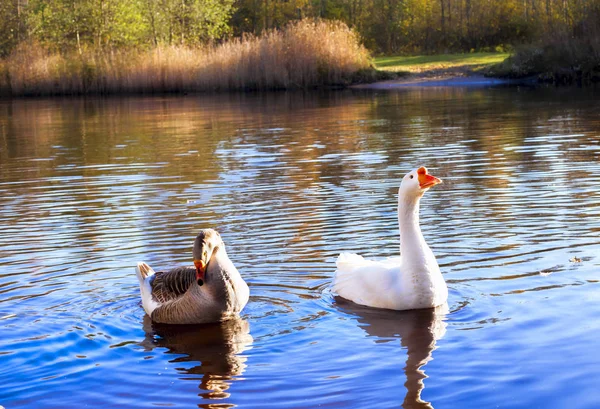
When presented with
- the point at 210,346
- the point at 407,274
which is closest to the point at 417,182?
the point at 407,274

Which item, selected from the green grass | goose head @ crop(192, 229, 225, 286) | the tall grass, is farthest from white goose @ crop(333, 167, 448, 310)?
the green grass

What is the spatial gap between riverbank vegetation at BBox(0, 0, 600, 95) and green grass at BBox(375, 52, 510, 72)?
3.18 ft

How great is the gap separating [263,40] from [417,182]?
131 ft

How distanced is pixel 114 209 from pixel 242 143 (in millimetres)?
10280

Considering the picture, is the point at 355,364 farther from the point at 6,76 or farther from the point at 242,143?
the point at 6,76

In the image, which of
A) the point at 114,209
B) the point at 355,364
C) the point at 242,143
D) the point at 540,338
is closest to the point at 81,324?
the point at 355,364

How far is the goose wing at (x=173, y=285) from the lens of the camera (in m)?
8.02

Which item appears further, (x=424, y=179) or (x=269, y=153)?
(x=269, y=153)

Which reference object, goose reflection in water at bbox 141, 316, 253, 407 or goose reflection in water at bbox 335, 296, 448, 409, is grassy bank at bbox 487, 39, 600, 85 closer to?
goose reflection in water at bbox 335, 296, 448, 409

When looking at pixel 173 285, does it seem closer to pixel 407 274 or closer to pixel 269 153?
pixel 407 274

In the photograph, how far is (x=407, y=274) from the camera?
793cm

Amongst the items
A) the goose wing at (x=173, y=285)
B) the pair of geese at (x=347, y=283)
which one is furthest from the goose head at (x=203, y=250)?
the goose wing at (x=173, y=285)

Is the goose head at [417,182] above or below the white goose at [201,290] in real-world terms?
above

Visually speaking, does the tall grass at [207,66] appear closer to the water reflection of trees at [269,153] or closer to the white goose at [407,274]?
the water reflection of trees at [269,153]
